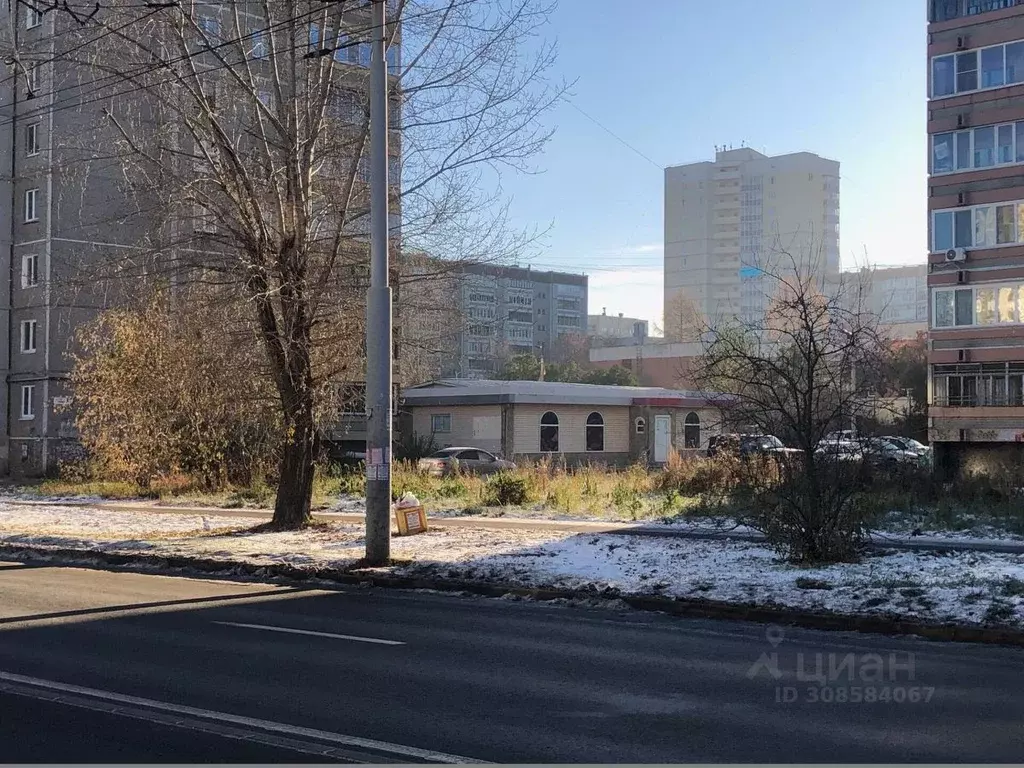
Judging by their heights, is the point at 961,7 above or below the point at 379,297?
above

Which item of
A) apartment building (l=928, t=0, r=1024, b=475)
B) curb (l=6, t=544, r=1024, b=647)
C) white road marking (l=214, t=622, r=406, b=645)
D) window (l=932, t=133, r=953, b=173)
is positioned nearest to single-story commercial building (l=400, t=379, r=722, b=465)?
apartment building (l=928, t=0, r=1024, b=475)

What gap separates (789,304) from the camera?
1381cm

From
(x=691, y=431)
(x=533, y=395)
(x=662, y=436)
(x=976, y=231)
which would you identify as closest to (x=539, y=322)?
(x=691, y=431)

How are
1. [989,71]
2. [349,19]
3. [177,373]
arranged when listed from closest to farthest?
[349,19], [177,373], [989,71]

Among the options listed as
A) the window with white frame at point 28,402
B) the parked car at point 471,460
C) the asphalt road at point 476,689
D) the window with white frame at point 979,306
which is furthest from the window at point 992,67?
the window with white frame at point 28,402

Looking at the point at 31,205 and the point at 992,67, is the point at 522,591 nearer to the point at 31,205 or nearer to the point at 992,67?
the point at 992,67

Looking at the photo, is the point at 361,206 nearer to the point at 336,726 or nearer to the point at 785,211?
the point at 336,726

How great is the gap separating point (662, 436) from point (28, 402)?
2792 cm

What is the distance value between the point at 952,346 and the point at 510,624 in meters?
33.6

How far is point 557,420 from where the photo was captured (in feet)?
152

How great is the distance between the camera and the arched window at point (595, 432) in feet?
157

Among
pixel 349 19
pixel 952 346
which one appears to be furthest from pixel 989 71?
pixel 349 19

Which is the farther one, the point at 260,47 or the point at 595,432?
the point at 595,432

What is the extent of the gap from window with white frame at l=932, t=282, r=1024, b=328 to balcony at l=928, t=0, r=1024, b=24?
10252 mm
